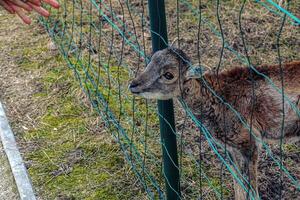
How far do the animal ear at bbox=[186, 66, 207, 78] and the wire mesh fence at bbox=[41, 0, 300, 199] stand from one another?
0.20 ft

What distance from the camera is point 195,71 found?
13.3ft

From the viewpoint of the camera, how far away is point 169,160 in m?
4.14

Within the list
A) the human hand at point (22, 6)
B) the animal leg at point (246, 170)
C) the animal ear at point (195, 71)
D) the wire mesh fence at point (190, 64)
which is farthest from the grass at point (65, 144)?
the human hand at point (22, 6)

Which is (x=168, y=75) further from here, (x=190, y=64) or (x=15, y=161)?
(x=15, y=161)

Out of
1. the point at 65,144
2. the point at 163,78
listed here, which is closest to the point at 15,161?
the point at 65,144

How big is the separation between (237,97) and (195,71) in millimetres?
539

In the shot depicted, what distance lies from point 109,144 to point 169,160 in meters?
1.32

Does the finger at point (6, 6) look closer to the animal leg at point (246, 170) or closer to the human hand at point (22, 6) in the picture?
the human hand at point (22, 6)

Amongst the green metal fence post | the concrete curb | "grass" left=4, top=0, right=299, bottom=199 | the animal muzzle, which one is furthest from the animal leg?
the concrete curb

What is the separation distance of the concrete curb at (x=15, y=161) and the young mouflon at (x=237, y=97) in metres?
1.41

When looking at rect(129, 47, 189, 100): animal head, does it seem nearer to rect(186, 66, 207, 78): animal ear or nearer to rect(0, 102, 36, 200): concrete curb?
rect(186, 66, 207, 78): animal ear

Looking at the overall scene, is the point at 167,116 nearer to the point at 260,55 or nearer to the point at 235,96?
the point at 235,96

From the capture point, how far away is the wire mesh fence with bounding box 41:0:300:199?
4.59 m

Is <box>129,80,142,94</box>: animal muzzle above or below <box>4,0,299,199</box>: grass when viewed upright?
above
